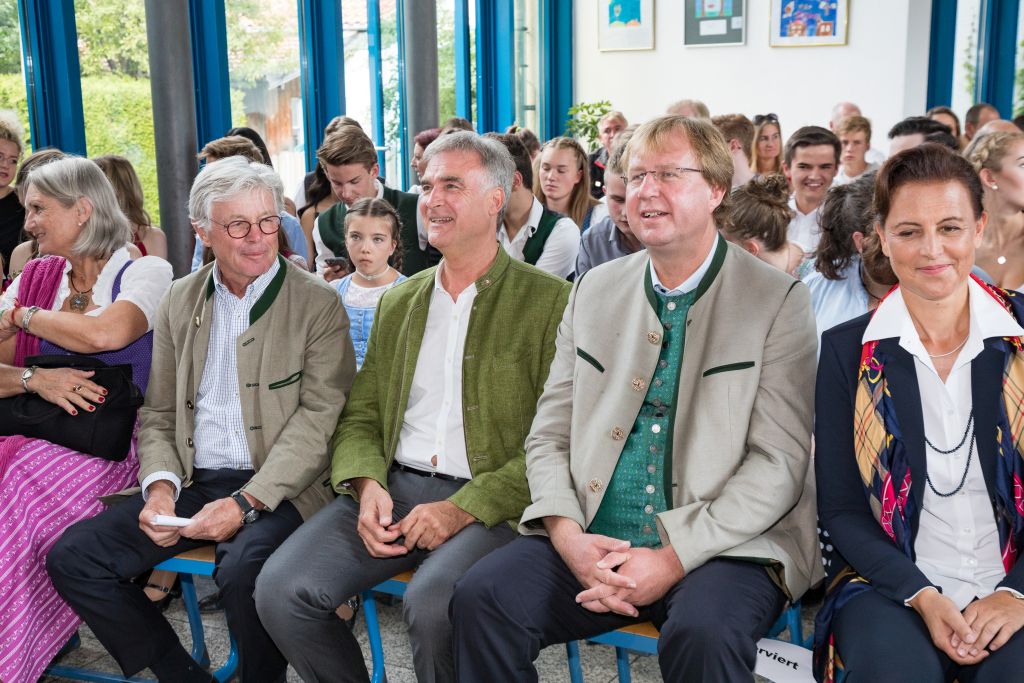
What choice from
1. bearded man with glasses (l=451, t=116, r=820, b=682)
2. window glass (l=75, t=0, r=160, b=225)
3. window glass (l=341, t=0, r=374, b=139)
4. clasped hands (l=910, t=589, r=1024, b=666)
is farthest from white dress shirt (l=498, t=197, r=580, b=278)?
window glass (l=341, t=0, r=374, b=139)

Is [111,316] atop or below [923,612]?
atop

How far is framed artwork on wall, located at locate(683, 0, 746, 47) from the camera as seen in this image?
36.1 feet

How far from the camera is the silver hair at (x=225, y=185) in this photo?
2.66 m

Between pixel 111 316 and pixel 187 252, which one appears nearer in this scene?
pixel 111 316

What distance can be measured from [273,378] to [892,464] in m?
1.56

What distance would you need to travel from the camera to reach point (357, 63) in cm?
815

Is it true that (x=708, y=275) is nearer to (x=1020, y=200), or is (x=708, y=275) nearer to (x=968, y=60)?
(x=1020, y=200)

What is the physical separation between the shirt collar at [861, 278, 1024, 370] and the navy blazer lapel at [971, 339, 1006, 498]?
0.07ft

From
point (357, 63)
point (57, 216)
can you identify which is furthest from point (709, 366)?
point (357, 63)

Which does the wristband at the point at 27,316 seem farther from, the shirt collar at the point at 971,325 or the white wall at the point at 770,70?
the white wall at the point at 770,70

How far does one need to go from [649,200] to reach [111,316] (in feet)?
5.29

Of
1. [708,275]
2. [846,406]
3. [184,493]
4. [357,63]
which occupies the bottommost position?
[184,493]

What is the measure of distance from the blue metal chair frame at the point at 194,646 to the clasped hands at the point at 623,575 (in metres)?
1.04

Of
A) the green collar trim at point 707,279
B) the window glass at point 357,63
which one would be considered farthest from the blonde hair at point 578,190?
the window glass at point 357,63
